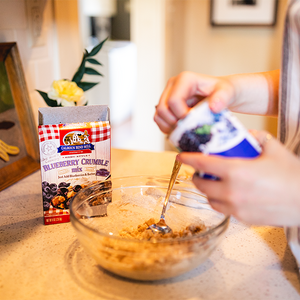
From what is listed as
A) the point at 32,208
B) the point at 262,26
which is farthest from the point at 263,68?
the point at 32,208

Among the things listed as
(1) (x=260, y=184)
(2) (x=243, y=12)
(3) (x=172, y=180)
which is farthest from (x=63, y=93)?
(2) (x=243, y=12)

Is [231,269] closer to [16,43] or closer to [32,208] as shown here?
[32,208]

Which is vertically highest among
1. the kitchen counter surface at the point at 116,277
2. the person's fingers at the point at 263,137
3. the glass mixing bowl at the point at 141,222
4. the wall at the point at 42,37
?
the wall at the point at 42,37

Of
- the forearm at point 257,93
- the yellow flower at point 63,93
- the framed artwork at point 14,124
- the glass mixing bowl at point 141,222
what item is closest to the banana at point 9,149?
the framed artwork at point 14,124

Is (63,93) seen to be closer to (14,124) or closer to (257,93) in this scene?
(14,124)

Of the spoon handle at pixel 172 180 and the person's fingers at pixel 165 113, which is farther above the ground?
the person's fingers at pixel 165 113

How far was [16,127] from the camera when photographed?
984 millimetres

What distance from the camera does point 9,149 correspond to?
3.08 feet

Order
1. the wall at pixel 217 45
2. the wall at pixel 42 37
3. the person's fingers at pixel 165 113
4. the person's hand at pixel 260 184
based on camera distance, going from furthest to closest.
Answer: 1. the wall at pixel 217 45
2. the wall at pixel 42 37
3. the person's fingers at pixel 165 113
4. the person's hand at pixel 260 184

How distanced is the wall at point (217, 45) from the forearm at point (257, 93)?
1.88 metres

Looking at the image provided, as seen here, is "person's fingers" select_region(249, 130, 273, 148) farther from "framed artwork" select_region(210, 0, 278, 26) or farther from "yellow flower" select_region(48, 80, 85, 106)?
"framed artwork" select_region(210, 0, 278, 26)

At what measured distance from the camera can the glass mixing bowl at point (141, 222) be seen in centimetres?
51

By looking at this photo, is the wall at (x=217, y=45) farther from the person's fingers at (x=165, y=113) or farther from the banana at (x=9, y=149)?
the person's fingers at (x=165, y=113)

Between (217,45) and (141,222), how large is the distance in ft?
7.23
